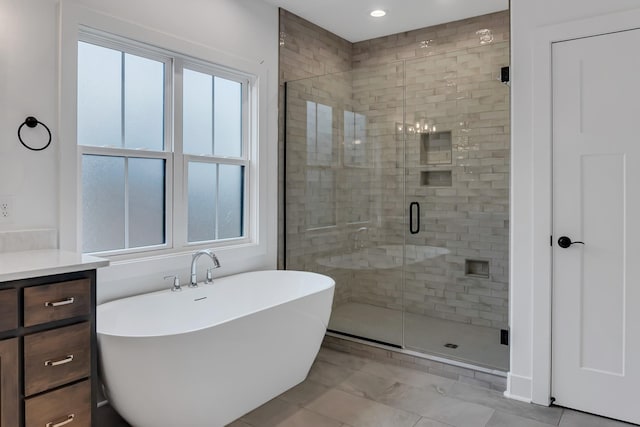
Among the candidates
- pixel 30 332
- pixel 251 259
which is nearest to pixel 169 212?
pixel 251 259

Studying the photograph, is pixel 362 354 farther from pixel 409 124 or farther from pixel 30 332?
pixel 30 332

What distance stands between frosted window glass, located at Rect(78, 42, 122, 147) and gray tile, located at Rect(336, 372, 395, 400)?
2145mm

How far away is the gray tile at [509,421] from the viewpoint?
2.37 meters

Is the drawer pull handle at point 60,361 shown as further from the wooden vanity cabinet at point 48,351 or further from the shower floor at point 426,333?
the shower floor at point 426,333

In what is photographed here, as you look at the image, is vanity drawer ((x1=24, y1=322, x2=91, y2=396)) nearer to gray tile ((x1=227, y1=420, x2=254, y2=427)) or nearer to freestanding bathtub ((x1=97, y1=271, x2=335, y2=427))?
freestanding bathtub ((x1=97, y1=271, x2=335, y2=427))

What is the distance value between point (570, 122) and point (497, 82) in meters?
0.94

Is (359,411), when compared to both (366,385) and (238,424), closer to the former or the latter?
(366,385)

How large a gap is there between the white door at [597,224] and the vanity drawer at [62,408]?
2528 mm

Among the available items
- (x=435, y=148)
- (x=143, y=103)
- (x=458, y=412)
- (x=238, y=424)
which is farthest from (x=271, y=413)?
(x=435, y=148)

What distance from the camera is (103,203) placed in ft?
8.39

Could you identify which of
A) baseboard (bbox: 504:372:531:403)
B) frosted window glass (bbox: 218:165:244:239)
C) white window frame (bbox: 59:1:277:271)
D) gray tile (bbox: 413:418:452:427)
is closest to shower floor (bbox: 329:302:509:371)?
baseboard (bbox: 504:372:531:403)

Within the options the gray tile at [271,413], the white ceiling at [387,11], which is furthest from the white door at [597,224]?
the gray tile at [271,413]

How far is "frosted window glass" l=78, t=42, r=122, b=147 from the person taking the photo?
2.45 meters

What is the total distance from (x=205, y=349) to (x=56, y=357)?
611 millimetres
